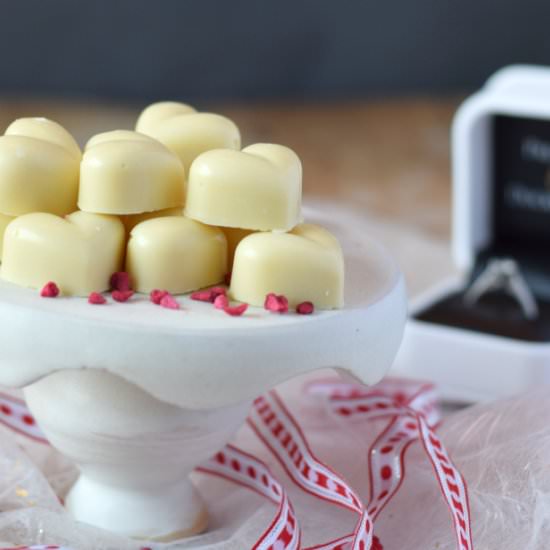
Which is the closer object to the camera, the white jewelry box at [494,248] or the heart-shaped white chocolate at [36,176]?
the heart-shaped white chocolate at [36,176]

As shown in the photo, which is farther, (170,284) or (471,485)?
(471,485)

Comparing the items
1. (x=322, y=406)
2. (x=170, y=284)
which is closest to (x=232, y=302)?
(x=170, y=284)

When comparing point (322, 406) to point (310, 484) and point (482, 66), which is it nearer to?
point (310, 484)

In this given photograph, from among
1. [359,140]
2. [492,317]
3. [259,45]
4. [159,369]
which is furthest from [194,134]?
[359,140]

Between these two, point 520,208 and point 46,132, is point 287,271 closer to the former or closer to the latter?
point 46,132

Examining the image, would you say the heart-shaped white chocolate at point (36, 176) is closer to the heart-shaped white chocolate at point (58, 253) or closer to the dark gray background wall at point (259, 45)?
the heart-shaped white chocolate at point (58, 253)

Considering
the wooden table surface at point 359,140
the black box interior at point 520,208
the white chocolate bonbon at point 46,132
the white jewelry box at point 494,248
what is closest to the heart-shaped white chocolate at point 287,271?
the white chocolate bonbon at point 46,132
